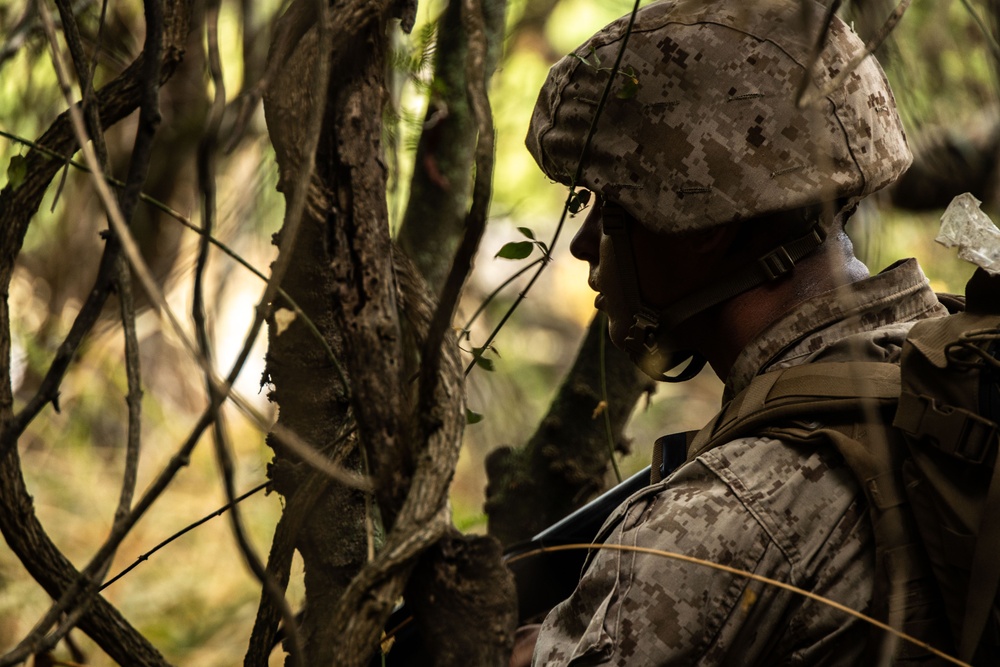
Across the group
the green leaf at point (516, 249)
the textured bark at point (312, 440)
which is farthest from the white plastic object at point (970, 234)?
the textured bark at point (312, 440)

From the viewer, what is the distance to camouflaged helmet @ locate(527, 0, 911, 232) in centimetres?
157

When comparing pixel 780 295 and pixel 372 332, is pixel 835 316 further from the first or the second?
pixel 372 332

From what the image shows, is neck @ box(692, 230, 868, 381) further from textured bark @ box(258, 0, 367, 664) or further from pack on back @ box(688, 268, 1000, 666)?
textured bark @ box(258, 0, 367, 664)

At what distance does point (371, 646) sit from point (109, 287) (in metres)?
0.48

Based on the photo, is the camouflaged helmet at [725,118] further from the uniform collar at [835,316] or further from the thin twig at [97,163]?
the thin twig at [97,163]

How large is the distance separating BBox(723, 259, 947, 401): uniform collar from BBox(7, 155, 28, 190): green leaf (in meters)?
1.14

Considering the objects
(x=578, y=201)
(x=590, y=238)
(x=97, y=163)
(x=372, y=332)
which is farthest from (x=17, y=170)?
(x=590, y=238)

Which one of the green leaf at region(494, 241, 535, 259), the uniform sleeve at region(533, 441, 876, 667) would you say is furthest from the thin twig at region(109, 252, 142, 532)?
the uniform sleeve at region(533, 441, 876, 667)

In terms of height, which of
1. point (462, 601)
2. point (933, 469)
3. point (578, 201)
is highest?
point (578, 201)

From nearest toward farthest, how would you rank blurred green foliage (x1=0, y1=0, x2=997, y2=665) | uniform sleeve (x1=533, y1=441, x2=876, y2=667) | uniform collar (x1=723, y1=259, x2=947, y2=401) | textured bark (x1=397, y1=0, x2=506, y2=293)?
uniform sleeve (x1=533, y1=441, x2=876, y2=667)
uniform collar (x1=723, y1=259, x2=947, y2=401)
textured bark (x1=397, y1=0, x2=506, y2=293)
blurred green foliage (x1=0, y1=0, x2=997, y2=665)

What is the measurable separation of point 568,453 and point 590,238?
2.24 ft

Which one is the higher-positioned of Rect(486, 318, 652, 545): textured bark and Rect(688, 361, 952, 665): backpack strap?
Rect(486, 318, 652, 545): textured bark

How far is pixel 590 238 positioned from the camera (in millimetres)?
1790

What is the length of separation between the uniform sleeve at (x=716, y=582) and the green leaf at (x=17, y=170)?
977mm
